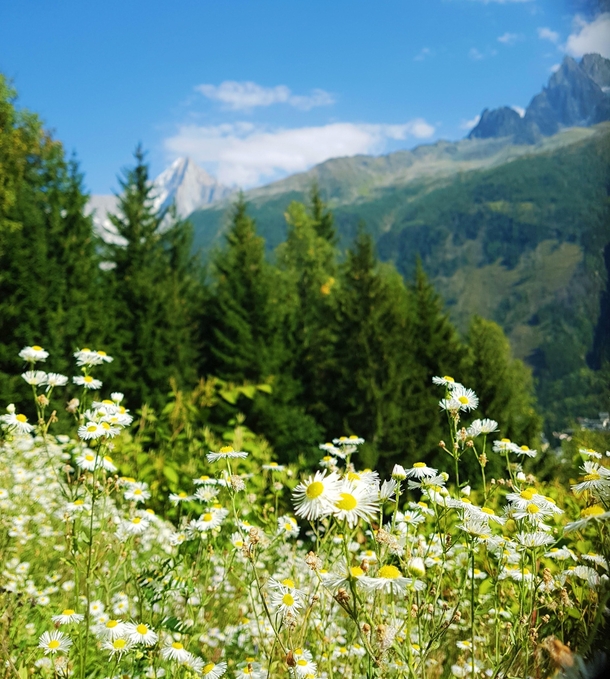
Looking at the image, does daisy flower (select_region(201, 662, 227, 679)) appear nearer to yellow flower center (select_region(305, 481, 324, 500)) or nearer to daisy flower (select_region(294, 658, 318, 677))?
Result: daisy flower (select_region(294, 658, 318, 677))

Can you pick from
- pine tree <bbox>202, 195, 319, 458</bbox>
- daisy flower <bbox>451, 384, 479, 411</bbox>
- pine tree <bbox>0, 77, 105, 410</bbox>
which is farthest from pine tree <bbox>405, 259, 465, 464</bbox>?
daisy flower <bbox>451, 384, 479, 411</bbox>

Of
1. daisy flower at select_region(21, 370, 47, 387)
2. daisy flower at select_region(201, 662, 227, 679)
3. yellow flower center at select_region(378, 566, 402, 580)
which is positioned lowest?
daisy flower at select_region(201, 662, 227, 679)

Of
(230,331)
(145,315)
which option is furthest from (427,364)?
(145,315)

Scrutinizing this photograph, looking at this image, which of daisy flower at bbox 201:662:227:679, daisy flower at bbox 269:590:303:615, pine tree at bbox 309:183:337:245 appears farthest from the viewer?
pine tree at bbox 309:183:337:245

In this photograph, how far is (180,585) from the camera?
202 cm

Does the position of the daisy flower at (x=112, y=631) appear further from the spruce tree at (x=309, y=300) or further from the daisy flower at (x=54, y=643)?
the spruce tree at (x=309, y=300)

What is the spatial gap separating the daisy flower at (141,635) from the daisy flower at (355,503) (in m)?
0.88

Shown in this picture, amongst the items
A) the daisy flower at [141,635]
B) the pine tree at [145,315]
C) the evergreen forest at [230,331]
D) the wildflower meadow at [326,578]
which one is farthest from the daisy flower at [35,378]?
the pine tree at [145,315]

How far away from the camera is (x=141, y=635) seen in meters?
1.53

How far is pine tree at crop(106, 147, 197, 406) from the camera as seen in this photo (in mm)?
9938

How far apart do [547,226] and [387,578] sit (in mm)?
193406

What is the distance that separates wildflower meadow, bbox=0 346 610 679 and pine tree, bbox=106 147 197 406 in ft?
21.8

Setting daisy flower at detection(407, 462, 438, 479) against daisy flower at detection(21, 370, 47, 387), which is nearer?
daisy flower at detection(407, 462, 438, 479)

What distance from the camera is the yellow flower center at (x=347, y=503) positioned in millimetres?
1064
